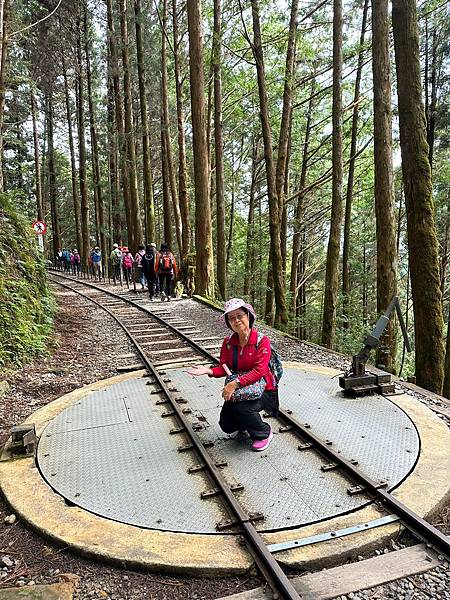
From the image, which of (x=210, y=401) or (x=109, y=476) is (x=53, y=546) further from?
(x=210, y=401)

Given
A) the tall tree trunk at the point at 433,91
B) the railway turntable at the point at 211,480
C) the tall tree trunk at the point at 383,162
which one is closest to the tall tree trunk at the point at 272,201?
the tall tree trunk at the point at 383,162

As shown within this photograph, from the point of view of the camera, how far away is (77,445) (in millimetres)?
4438

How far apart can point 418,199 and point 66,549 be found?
19.6 feet

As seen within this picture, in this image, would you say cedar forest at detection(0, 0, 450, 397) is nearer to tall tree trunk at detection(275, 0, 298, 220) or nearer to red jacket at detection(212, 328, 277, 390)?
tall tree trunk at detection(275, 0, 298, 220)

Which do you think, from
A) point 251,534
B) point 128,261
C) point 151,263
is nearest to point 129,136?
point 128,261

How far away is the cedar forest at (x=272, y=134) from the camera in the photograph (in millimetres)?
6648

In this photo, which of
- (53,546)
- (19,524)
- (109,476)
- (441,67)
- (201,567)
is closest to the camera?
(201,567)

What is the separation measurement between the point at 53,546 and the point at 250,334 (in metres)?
2.27

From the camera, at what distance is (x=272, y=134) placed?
72.6ft

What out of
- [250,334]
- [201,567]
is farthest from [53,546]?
[250,334]

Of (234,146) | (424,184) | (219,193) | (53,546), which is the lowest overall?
(53,546)

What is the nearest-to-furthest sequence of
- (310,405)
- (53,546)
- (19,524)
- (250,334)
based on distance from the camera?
(53,546), (19,524), (250,334), (310,405)

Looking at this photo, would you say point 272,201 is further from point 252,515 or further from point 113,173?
point 113,173

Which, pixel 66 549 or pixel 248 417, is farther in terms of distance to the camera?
pixel 248 417
